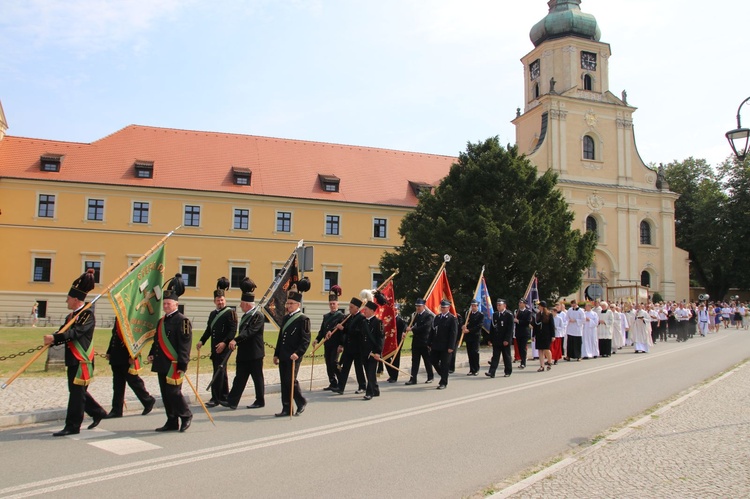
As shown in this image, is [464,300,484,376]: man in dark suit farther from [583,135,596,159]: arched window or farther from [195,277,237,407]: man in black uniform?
[583,135,596,159]: arched window

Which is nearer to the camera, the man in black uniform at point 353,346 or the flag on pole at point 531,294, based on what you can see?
the man in black uniform at point 353,346

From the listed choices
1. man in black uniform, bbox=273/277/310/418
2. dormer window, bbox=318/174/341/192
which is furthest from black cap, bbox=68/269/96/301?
dormer window, bbox=318/174/341/192

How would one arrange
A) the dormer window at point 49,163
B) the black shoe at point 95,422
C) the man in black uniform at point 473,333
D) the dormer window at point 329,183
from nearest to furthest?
the black shoe at point 95,422
the man in black uniform at point 473,333
the dormer window at point 49,163
the dormer window at point 329,183

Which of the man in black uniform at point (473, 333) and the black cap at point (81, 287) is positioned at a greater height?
the black cap at point (81, 287)

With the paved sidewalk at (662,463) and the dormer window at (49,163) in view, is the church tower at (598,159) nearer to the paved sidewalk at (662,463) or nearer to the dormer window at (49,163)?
the dormer window at (49,163)

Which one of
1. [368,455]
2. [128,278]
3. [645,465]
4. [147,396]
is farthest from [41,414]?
[645,465]

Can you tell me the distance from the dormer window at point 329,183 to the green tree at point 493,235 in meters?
15.7

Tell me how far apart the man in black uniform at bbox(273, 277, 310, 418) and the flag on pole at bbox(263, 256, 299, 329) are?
52.8 inches

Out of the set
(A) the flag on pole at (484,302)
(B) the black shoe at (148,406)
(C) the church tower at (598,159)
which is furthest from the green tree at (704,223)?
(B) the black shoe at (148,406)

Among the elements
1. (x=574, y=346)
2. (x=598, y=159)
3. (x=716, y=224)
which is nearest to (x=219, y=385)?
(x=574, y=346)

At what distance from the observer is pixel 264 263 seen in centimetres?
4178

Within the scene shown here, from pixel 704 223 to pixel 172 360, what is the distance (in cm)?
6147

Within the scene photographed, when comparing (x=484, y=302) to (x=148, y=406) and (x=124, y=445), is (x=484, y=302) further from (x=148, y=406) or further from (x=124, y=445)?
(x=124, y=445)

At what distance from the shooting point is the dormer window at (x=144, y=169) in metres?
40.3
